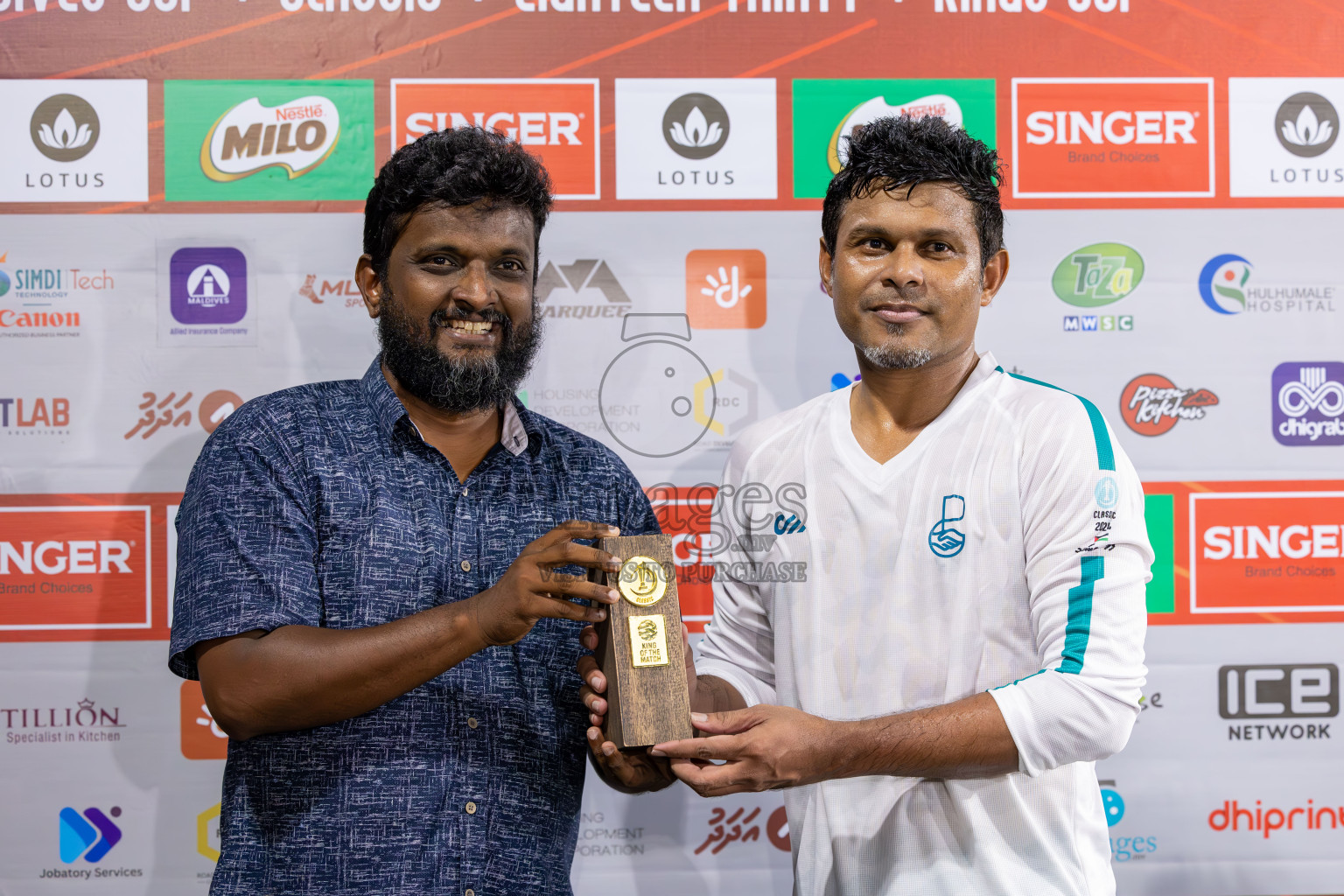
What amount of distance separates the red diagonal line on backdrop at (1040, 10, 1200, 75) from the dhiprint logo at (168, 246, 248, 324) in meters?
2.28

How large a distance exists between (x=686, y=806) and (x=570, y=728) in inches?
37.8

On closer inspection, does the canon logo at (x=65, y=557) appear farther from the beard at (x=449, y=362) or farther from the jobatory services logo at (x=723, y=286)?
the jobatory services logo at (x=723, y=286)

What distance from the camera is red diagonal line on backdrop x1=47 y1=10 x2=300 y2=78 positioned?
8.04ft

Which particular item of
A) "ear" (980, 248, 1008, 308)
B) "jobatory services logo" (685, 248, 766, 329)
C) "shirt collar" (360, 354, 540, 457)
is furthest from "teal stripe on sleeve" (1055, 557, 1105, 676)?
"jobatory services logo" (685, 248, 766, 329)

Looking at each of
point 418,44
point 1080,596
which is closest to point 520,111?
point 418,44

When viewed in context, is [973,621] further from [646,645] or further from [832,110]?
[832,110]

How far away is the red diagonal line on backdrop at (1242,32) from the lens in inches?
101

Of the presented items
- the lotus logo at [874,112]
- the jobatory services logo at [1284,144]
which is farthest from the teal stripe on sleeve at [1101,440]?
the jobatory services logo at [1284,144]

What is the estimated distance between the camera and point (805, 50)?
2527mm

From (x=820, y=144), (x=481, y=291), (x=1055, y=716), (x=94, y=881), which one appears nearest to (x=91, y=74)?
(x=481, y=291)

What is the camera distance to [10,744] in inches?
95.7

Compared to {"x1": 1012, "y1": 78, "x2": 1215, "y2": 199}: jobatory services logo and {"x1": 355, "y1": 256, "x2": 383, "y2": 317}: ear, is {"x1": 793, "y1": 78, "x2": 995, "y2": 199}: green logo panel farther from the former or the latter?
{"x1": 355, "y1": 256, "x2": 383, "y2": 317}: ear

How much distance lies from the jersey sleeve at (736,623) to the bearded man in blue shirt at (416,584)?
0.55 ft

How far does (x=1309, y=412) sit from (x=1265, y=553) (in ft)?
1.34
